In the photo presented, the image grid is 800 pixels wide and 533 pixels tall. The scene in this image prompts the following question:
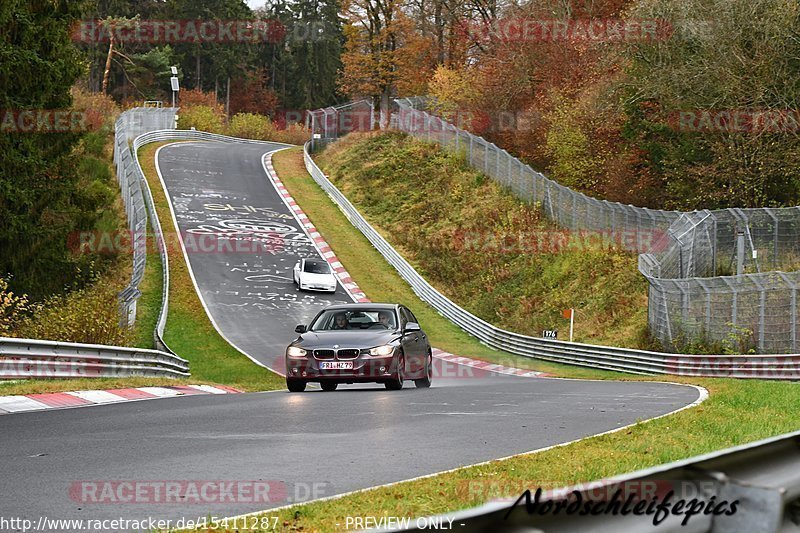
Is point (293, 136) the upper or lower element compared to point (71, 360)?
upper

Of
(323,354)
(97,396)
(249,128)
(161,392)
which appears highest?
(249,128)

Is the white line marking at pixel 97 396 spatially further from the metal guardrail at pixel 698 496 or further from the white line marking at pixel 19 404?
the metal guardrail at pixel 698 496

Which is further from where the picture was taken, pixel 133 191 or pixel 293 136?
pixel 293 136

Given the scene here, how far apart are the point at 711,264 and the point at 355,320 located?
2007 cm

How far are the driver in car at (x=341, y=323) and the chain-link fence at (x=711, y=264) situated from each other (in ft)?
47.9

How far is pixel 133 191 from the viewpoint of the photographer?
155 ft

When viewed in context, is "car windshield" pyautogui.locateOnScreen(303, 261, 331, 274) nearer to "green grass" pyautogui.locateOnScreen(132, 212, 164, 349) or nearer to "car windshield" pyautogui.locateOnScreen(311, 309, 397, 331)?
"green grass" pyautogui.locateOnScreen(132, 212, 164, 349)

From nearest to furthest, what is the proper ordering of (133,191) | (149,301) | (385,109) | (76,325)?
1. (76,325)
2. (149,301)
3. (133,191)
4. (385,109)

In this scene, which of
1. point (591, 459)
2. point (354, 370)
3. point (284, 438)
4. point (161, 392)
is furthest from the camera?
point (161, 392)

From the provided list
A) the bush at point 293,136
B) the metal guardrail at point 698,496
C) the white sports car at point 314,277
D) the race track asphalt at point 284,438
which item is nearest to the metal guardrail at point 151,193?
the white sports car at point 314,277

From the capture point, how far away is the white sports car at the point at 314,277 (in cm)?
4234

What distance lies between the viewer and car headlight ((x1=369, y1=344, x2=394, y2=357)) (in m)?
17.1

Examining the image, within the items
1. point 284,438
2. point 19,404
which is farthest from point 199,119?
point 284,438

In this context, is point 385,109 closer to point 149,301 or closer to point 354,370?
point 149,301
